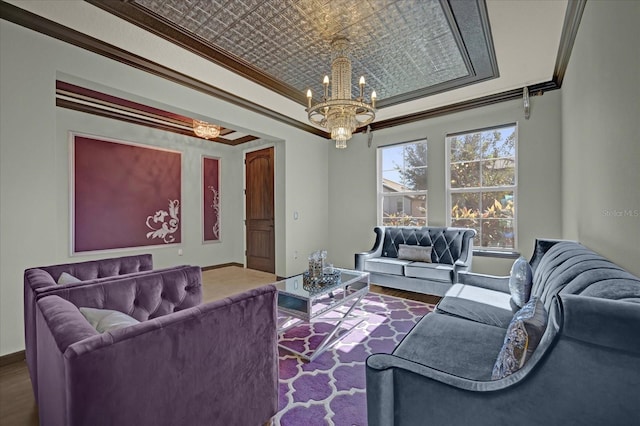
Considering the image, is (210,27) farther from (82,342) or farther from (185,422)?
(185,422)

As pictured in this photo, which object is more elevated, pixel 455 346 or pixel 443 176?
pixel 443 176

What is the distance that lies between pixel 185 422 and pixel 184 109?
319 centimetres

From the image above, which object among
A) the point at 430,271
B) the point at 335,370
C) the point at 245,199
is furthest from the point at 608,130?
the point at 245,199

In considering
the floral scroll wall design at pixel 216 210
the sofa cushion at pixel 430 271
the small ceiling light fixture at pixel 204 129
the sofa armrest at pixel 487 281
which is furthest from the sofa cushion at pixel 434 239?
the floral scroll wall design at pixel 216 210

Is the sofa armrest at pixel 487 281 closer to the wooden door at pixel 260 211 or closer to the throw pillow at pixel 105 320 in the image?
the throw pillow at pixel 105 320

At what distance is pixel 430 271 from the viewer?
3.56 meters

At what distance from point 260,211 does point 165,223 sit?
1.73 m

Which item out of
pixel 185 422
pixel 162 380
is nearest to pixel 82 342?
pixel 162 380

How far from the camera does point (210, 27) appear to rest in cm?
242

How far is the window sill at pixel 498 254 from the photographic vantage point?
3805mm

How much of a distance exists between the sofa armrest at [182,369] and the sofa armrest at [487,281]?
2095 millimetres

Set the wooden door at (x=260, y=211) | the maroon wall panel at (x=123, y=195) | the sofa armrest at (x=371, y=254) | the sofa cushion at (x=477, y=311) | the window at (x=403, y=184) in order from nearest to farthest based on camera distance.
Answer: the sofa cushion at (x=477, y=311)
the maroon wall panel at (x=123, y=195)
the sofa armrest at (x=371, y=254)
the window at (x=403, y=184)
the wooden door at (x=260, y=211)

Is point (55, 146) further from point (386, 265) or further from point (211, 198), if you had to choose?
point (386, 265)

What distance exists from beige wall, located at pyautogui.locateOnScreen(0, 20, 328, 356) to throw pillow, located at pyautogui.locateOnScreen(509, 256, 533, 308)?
3479 millimetres
